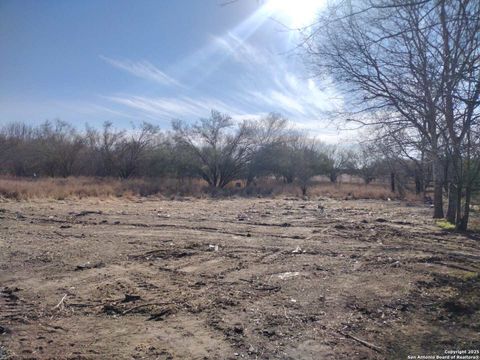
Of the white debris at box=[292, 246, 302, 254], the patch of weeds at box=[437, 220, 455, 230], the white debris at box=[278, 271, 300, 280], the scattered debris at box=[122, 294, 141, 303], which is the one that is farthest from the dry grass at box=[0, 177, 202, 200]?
the patch of weeds at box=[437, 220, 455, 230]

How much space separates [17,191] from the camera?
71.8 feet

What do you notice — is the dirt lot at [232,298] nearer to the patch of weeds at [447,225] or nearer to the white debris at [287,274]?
the white debris at [287,274]

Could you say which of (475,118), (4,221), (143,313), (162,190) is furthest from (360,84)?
(162,190)

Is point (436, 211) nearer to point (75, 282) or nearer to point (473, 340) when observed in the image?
point (473, 340)

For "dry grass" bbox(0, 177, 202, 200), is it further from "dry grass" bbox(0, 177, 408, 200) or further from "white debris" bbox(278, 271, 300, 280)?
"white debris" bbox(278, 271, 300, 280)

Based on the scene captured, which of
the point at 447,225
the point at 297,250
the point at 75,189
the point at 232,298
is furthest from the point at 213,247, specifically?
the point at 75,189

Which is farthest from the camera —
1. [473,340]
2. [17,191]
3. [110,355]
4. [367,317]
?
[17,191]

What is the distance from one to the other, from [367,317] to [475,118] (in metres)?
6.20

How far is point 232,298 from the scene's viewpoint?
4781 mm

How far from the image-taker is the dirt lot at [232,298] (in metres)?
3.56

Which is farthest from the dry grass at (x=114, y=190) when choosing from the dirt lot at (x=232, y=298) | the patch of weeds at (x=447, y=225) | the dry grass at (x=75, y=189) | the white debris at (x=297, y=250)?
the patch of weeds at (x=447, y=225)

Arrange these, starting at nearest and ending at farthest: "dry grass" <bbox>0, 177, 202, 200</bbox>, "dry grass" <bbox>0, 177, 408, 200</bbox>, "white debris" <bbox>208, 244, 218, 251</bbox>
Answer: "white debris" <bbox>208, 244, 218, 251</bbox> < "dry grass" <bbox>0, 177, 202, 200</bbox> < "dry grass" <bbox>0, 177, 408, 200</bbox>

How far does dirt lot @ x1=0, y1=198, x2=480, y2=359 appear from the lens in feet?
11.7

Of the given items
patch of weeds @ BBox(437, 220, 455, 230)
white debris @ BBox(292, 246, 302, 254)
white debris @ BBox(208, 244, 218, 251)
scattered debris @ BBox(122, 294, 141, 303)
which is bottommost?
scattered debris @ BBox(122, 294, 141, 303)
